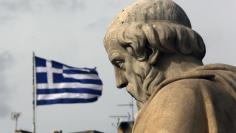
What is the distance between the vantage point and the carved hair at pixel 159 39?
4.62 metres

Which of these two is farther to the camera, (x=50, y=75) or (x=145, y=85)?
(x=50, y=75)

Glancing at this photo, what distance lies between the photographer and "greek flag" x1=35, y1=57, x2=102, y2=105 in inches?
1139

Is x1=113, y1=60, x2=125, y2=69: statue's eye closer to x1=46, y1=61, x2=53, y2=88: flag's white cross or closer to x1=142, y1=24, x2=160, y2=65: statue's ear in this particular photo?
x1=142, y1=24, x2=160, y2=65: statue's ear

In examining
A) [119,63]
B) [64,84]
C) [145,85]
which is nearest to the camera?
[145,85]

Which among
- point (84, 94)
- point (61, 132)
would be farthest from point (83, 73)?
point (61, 132)

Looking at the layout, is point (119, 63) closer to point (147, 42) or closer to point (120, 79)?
point (120, 79)

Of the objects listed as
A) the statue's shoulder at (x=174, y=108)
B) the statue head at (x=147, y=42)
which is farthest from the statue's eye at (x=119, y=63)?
the statue's shoulder at (x=174, y=108)

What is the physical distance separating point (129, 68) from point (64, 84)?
2491 centimetres

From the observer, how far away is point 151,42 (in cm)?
463

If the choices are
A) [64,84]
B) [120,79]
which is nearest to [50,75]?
[64,84]

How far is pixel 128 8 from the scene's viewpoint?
4855 millimetres

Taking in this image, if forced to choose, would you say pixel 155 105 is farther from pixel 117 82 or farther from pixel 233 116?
pixel 117 82

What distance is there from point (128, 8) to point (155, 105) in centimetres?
74

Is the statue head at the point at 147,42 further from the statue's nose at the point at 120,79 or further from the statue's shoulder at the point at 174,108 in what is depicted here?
the statue's shoulder at the point at 174,108
